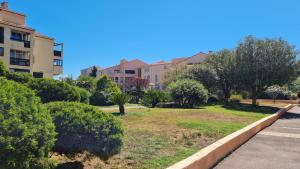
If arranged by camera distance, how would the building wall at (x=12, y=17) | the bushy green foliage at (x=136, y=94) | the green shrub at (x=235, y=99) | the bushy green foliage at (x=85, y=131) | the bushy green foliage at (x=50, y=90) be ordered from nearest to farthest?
1. the bushy green foliage at (x=85, y=131)
2. the bushy green foliage at (x=50, y=90)
3. the bushy green foliage at (x=136, y=94)
4. the green shrub at (x=235, y=99)
5. the building wall at (x=12, y=17)

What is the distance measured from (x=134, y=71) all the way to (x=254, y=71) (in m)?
61.4

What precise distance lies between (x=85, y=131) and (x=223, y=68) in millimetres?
25317

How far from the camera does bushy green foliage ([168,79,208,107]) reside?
20609 mm

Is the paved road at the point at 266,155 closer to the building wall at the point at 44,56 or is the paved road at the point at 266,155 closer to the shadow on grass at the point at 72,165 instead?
the shadow on grass at the point at 72,165

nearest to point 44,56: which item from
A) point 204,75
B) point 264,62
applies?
point 204,75

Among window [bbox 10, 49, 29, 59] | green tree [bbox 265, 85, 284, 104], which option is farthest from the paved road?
window [bbox 10, 49, 29, 59]

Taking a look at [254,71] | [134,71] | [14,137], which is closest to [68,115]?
[14,137]

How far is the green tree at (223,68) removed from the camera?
27.5 m

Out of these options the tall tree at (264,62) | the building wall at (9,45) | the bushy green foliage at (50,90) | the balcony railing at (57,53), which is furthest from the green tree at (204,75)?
the balcony railing at (57,53)

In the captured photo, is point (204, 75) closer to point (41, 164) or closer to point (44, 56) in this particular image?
point (41, 164)

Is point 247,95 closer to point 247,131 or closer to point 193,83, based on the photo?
point 193,83

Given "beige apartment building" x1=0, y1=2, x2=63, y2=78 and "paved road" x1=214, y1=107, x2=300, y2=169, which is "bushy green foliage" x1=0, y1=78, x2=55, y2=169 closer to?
"paved road" x1=214, y1=107, x2=300, y2=169

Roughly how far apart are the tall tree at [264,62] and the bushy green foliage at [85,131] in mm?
21258

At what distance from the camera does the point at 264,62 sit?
23.6 metres
